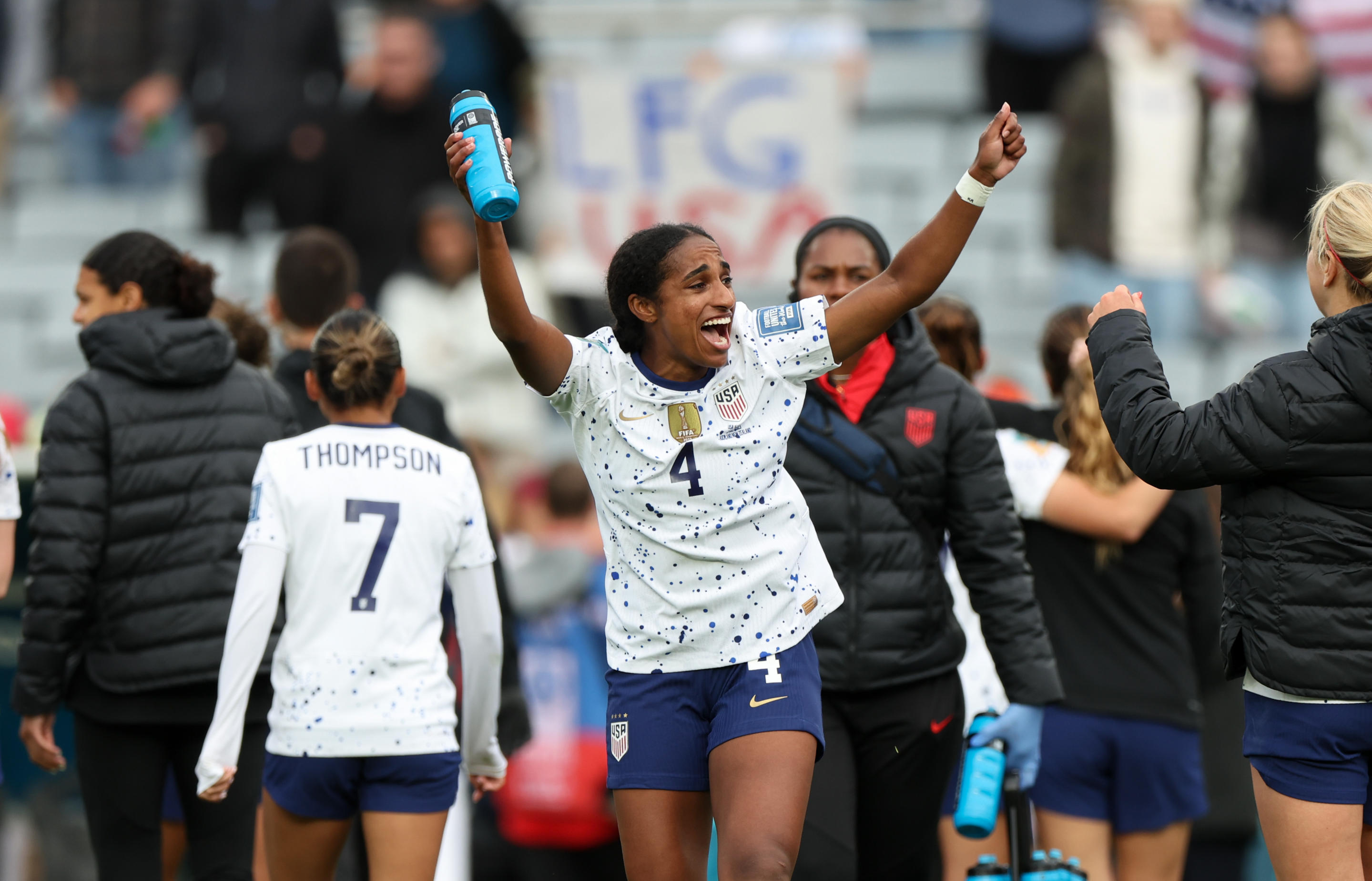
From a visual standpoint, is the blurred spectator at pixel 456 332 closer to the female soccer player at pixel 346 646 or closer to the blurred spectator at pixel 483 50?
the blurred spectator at pixel 483 50

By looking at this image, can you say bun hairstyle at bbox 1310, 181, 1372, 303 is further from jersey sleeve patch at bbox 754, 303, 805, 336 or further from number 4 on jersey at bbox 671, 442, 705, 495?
number 4 on jersey at bbox 671, 442, 705, 495

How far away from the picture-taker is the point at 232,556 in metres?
5.61

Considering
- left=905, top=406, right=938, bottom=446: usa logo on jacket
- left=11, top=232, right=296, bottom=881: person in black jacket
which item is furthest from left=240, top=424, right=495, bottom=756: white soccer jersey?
left=905, top=406, right=938, bottom=446: usa logo on jacket

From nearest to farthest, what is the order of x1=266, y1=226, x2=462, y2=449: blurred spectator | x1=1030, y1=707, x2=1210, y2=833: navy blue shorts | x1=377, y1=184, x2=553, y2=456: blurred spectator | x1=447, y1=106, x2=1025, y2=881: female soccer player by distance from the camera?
x1=447, y1=106, x2=1025, y2=881: female soccer player
x1=1030, y1=707, x2=1210, y2=833: navy blue shorts
x1=266, y1=226, x2=462, y2=449: blurred spectator
x1=377, y1=184, x2=553, y2=456: blurred spectator

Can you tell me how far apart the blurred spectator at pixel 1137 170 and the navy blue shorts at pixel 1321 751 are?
7.20 metres

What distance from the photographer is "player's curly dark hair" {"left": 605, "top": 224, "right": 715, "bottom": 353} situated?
4438 millimetres

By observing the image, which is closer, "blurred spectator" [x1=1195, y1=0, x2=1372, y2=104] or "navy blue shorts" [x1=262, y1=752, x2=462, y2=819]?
"navy blue shorts" [x1=262, y1=752, x2=462, y2=819]

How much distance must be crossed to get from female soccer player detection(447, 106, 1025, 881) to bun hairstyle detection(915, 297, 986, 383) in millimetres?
1911

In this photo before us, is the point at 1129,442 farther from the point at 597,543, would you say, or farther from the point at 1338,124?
the point at 1338,124

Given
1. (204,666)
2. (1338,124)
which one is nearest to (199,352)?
(204,666)

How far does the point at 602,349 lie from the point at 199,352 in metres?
1.74

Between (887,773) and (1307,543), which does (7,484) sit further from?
(1307,543)

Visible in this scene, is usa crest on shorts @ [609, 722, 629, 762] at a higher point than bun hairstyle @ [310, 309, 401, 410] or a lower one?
lower

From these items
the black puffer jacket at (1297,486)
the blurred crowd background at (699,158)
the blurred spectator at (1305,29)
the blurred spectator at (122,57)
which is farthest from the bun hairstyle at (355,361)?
the blurred spectator at (1305,29)
